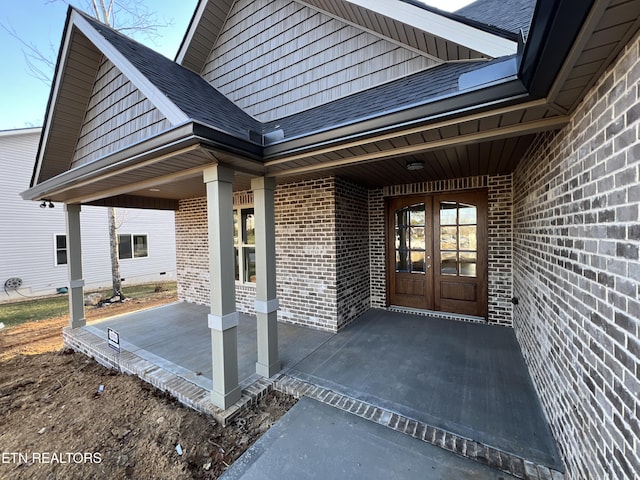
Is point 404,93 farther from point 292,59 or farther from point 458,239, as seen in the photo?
point 458,239

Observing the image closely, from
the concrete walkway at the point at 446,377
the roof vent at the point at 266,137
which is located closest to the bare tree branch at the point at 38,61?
the roof vent at the point at 266,137

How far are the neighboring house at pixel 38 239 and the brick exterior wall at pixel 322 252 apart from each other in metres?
8.45

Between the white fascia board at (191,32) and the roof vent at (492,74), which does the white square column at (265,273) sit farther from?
the white fascia board at (191,32)

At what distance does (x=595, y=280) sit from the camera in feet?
5.02

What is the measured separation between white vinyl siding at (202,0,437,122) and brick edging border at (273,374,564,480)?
395cm

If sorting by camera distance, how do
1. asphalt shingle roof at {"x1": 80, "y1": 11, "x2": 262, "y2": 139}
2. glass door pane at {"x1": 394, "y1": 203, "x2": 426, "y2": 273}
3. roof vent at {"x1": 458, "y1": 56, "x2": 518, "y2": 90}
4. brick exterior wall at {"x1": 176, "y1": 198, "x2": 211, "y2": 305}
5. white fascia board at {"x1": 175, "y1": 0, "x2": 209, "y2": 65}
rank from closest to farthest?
roof vent at {"x1": 458, "y1": 56, "x2": 518, "y2": 90} → asphalt shingle roof at {"x1": 80, "y1": 11, "x2": 262, "y2": 139} → white fascia board at {"x1": 175, "y1": 0, "x2": 209, "y2": 65} → glass door pane at {"x1": 394, "y1": 203, "x2": 426, "y2": 273} → brick exterior wall at {"x1": 176, "y1": 198, "x2": 211, "y2": 305}

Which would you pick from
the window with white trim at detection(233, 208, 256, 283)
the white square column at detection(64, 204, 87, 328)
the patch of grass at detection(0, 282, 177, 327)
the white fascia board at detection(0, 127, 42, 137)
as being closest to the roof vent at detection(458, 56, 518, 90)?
the window with white trim at detection(233, 208, 256, 283)

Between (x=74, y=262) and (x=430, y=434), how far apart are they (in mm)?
6596

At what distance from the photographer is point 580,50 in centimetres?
124

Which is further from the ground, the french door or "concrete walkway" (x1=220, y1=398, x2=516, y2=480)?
the french door

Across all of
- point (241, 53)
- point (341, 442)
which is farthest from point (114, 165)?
point (341, 442)

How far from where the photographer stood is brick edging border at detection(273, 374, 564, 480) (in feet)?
6.40

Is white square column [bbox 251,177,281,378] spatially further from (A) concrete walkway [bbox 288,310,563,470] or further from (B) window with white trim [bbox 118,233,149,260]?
(B) window with white trim [bbox 118,233,149,260]

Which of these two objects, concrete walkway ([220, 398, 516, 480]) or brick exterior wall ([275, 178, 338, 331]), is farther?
brick exterior wall ([275, 178, 338, 331])
